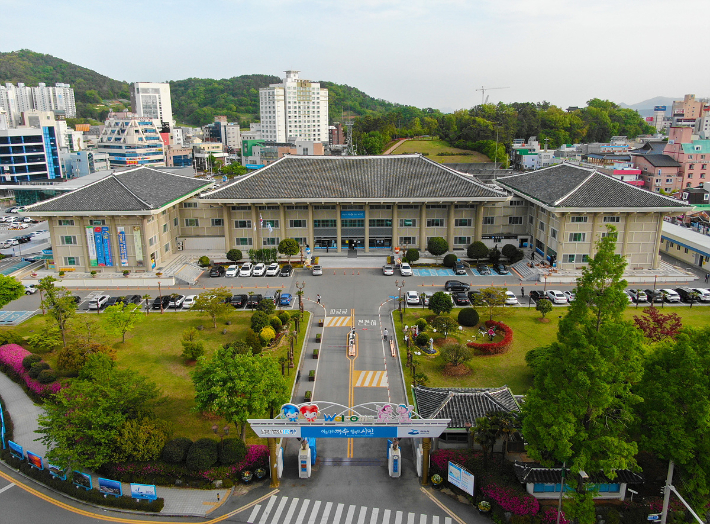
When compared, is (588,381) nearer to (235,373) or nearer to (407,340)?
(235,373)

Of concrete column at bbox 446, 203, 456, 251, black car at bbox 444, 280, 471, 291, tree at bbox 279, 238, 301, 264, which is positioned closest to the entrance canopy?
black car at bbox 444, 280, 471, 291

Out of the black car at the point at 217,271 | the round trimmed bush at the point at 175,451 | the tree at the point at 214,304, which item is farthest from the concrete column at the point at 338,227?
the round trimmed bush at the point at 175,451

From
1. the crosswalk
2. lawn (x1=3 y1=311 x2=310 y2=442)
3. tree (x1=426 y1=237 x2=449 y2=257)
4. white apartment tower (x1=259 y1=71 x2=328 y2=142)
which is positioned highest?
white apartment tower (x1=259 y1=71 x2=328 y2=142)

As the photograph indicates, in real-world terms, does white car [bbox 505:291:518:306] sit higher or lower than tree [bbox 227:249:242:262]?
lower

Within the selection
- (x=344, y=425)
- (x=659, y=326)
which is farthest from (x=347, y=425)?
(x=659, y=326)

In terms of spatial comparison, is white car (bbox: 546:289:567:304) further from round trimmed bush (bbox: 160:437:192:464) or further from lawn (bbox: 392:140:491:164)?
lawn (bbox: 392:140:491:164)

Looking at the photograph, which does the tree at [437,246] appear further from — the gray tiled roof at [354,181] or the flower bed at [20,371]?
the flower bed at [20,371]
